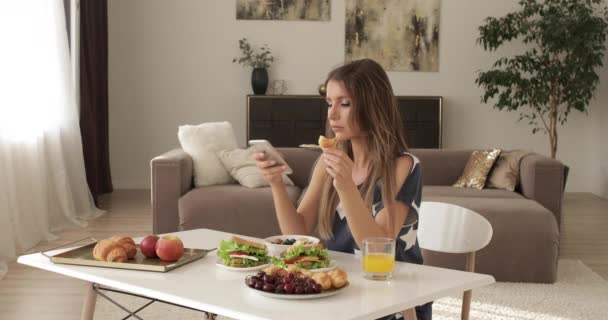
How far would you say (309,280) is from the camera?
169 centimetres

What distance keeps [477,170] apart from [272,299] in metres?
3.99

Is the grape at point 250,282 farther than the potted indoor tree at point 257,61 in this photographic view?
No

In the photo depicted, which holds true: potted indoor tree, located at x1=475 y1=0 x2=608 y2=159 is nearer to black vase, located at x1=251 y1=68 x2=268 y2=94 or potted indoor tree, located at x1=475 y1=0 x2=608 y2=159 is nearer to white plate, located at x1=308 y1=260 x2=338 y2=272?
black vase, located at x1=251 y1=68 x2=268 y2=94

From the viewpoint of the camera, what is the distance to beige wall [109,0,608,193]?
8.09 metres

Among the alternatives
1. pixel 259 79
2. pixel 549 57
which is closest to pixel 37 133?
pixel 259 79

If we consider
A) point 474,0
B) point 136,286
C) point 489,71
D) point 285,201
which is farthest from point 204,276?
point 474,0

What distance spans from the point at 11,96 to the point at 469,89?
4570mm

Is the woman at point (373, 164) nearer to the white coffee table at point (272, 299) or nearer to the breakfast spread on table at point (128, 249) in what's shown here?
the white coffee table at point (272, 299)

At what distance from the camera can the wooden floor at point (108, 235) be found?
382 cm

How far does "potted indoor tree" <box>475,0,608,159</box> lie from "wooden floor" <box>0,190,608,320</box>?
91 centimetres

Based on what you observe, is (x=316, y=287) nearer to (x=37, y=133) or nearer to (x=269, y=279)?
Answer: (x=269, y=279)

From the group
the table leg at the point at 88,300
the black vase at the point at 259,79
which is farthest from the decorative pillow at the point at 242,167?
the table leg at the point at 88,300

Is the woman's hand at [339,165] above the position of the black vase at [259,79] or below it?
above

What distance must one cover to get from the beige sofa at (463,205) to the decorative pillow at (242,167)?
0.36 feet
